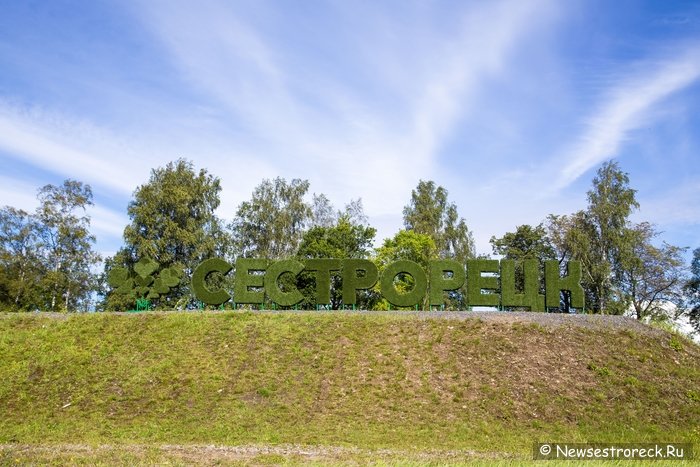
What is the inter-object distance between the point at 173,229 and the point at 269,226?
9697mm

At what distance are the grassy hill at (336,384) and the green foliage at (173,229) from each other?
Answer: 19987 millimetres

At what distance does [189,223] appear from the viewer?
5234 centimetres

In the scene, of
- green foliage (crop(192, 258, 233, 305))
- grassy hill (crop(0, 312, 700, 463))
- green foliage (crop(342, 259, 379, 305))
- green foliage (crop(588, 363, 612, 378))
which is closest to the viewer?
grassy hill (crop(0, 312, 700, 463))

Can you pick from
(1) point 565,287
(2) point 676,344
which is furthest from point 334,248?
(2) point 676,344

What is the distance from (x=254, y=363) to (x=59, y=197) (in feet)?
122

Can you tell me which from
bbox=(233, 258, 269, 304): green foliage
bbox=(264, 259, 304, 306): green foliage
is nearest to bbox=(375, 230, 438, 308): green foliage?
bbox=(264, 259, 304, 306): green foliage

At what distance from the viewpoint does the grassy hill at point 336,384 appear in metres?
18.6

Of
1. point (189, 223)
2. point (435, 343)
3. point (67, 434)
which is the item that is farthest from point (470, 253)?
point (67, 434)

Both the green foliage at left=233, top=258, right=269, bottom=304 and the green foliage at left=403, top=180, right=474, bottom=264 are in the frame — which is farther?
the green foliage at left=403, top=180, right=474, bottom=264

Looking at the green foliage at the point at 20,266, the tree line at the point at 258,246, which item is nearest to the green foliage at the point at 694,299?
the tree line at the point at 258,246

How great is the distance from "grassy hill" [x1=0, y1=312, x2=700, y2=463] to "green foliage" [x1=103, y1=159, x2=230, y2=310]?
19987 mm

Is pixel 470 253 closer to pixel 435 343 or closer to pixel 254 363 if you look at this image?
pixel 435 343

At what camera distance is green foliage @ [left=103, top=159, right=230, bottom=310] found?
50.4 metres

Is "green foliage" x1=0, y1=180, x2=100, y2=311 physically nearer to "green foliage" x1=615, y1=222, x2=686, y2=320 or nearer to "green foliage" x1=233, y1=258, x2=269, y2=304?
"green foliage" x1=233, y1=258, x2=269, y2=304
